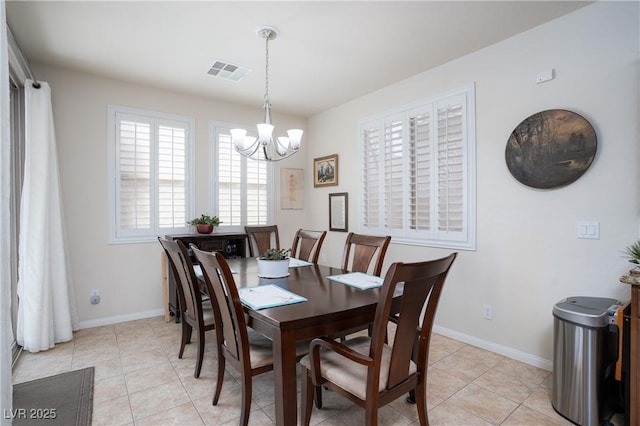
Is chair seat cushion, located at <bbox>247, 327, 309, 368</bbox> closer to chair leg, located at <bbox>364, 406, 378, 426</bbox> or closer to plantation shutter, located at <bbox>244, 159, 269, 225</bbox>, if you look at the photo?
chair leg, located at <bbox>364, 406, 378, 426</bbox>

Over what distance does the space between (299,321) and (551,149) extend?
2327 mm

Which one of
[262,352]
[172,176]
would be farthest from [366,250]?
[172,176]

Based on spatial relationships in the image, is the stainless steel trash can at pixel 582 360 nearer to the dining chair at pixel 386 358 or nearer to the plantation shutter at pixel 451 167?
the dining chair at pixel 386 358

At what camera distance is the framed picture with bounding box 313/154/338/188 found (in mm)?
4660

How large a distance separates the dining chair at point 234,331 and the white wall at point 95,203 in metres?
2.30

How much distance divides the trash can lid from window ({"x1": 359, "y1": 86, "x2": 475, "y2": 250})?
3.42 ft

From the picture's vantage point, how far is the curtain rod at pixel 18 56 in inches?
101

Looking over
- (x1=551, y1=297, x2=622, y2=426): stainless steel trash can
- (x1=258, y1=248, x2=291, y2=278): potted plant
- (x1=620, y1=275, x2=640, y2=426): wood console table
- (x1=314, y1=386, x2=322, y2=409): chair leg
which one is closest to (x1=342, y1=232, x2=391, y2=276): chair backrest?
(x1=258, y1=248, x2=291, y2=278): potted plant

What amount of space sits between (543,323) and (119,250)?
13.7 feet

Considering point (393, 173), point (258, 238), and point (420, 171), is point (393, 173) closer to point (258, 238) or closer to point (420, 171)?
point (420, 171)

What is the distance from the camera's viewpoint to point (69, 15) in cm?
247

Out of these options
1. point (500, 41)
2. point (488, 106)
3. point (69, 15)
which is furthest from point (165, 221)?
point (500, 41)

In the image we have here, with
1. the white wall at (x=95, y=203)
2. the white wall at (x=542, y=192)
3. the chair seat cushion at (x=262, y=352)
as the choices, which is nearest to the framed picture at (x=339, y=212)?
the white wall at (x=542, y=192)

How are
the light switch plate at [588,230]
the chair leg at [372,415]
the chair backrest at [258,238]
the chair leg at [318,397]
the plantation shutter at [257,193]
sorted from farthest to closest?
the plantation shutter at [257,193]
the chair backrest at [258,238]
the light switch plate at [588,230]
the chair leg at [318,397]
the chair leg at [372,415]
